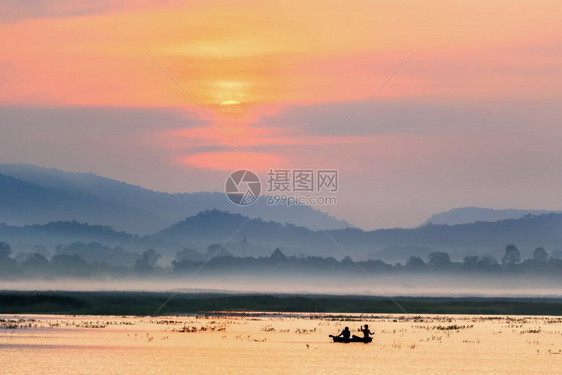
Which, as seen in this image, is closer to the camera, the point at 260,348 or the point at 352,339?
the point at 260,348

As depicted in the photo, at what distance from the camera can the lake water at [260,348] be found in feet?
220

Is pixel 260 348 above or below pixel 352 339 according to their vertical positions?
below

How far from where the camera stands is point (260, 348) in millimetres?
77312

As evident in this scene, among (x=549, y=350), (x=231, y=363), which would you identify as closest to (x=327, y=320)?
(x=549, y=350)

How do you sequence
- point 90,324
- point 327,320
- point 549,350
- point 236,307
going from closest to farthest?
point 549,350, point 90,324, point 327,320, point 236,307

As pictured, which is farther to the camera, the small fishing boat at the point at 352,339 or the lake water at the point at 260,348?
the small fishing boat at the point at 352,339

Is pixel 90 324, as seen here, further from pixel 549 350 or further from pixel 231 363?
pixel 549 350

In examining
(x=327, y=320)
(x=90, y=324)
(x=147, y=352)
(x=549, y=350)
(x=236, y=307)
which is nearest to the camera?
(x=147, y=352)

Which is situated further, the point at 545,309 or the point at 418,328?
the point at 545,309

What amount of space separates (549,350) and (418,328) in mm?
23615

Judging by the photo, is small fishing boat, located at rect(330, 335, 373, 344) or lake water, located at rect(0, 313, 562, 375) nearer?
lake water, located at rect(0, 313, 562, 375)

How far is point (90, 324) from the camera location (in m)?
99.2

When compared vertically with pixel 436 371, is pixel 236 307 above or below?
above

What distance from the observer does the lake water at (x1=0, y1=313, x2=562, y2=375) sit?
2638 inches
